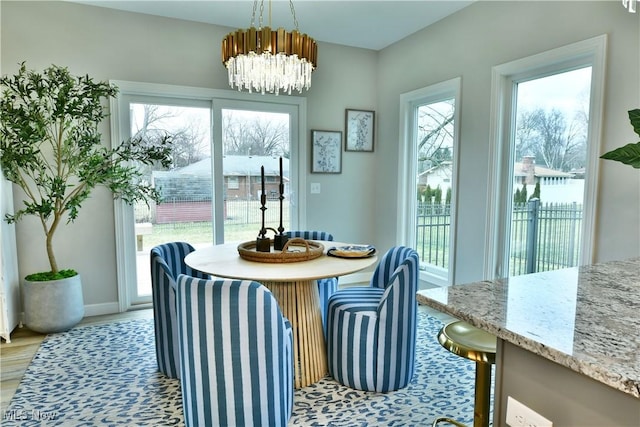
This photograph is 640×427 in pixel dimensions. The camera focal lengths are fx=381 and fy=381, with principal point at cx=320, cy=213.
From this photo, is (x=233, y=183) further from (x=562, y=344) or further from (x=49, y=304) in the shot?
(x=562, y=344)

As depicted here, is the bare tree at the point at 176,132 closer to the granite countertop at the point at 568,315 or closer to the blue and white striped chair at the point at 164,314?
the blue and white striped chair at the point at 164,314

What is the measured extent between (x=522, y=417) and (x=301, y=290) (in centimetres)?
150

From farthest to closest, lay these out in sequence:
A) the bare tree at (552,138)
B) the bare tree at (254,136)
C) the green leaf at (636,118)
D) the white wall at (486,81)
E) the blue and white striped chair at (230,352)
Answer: the bare tree at (254,136) → the bare tree at (552,138) → the white wall at (486,81) → the green leaf at (636,118) → the blue and white striped chair at (230,352)

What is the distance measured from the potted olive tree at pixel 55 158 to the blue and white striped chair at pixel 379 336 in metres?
2.11

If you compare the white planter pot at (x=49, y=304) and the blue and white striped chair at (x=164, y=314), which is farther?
the white planter pot at (x=49, y=304)

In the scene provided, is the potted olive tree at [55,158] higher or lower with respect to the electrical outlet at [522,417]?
higher

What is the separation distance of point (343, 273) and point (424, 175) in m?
2.27

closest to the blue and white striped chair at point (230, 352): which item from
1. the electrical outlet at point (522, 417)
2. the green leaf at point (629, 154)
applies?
the electrical outlet at point (522, 417)

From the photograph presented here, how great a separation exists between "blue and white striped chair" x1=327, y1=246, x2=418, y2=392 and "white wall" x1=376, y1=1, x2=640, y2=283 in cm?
121

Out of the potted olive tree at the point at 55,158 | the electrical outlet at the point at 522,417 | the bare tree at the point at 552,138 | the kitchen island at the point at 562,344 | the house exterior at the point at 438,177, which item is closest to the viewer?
the kitchen island at the point at 562,344

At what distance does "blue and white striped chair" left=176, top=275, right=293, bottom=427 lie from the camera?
1491 mm

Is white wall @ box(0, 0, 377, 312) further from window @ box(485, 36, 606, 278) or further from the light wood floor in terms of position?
window @ box(485, 36, 606, 278)

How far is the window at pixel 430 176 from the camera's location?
3.55 m

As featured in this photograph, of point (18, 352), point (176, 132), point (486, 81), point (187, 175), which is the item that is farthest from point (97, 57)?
point (486, 81)
